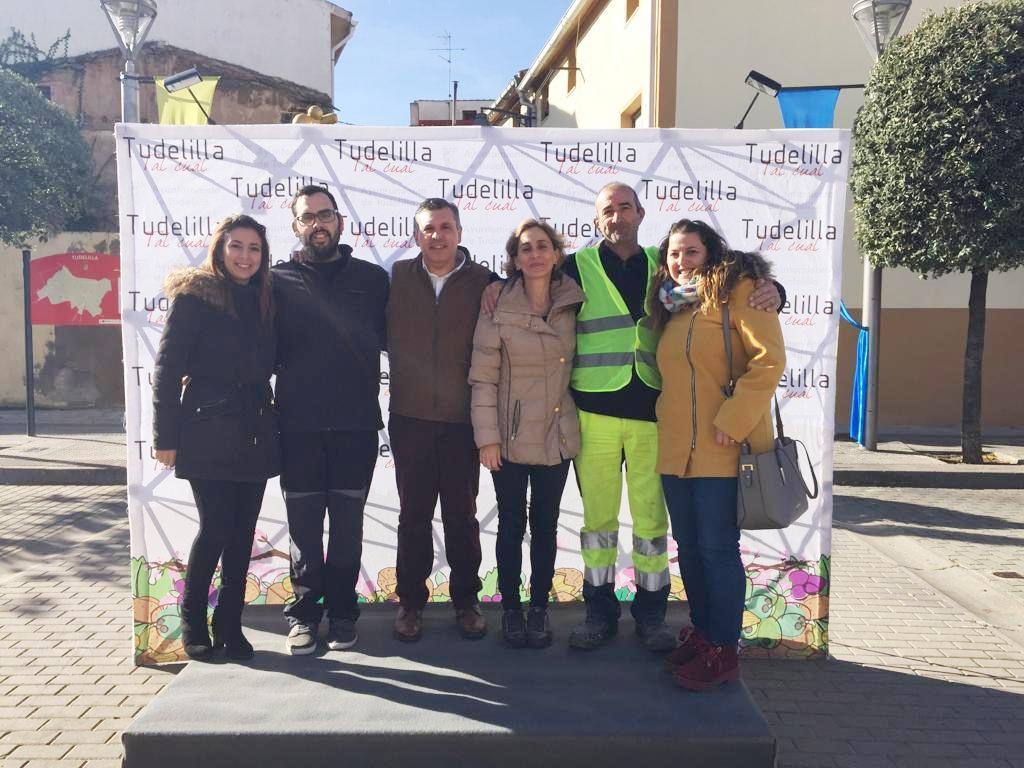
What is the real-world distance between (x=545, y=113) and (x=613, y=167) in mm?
17446

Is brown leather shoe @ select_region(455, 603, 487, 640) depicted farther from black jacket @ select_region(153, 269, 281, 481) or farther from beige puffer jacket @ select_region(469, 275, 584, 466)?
black jacket @ select_region(153, 269, 281, 481)

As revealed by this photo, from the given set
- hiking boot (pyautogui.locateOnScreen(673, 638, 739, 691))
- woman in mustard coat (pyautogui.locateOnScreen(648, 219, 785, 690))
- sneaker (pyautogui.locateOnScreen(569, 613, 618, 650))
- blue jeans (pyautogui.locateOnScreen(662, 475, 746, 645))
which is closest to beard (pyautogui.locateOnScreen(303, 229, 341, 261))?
woman in mustard coat (pyautogui.locateOnScreen(648, 219, 785, 690))

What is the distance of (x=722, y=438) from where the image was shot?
306cm

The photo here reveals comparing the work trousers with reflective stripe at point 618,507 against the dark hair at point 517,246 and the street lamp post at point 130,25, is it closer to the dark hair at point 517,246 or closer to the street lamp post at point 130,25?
the dark hair at point 517,246

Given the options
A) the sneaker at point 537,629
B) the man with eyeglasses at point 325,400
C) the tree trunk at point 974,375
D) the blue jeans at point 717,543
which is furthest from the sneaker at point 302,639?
the tree trunk at point 974,375

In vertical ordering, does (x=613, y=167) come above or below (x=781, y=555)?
above

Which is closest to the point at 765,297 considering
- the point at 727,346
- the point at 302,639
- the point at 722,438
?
the point at 727,346

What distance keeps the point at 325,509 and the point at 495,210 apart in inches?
64.0

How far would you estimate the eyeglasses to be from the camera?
3391 millimetres

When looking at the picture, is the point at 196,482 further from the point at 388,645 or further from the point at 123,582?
the point at 123,582

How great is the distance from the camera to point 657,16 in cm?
1191

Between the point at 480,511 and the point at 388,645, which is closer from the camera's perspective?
the point at 388,645

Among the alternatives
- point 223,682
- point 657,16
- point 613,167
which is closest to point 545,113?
point 657,16

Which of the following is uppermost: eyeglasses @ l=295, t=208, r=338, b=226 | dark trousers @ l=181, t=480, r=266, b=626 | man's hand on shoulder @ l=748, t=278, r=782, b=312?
eyeglasses @ l=295, t=208, r=338, b=226
